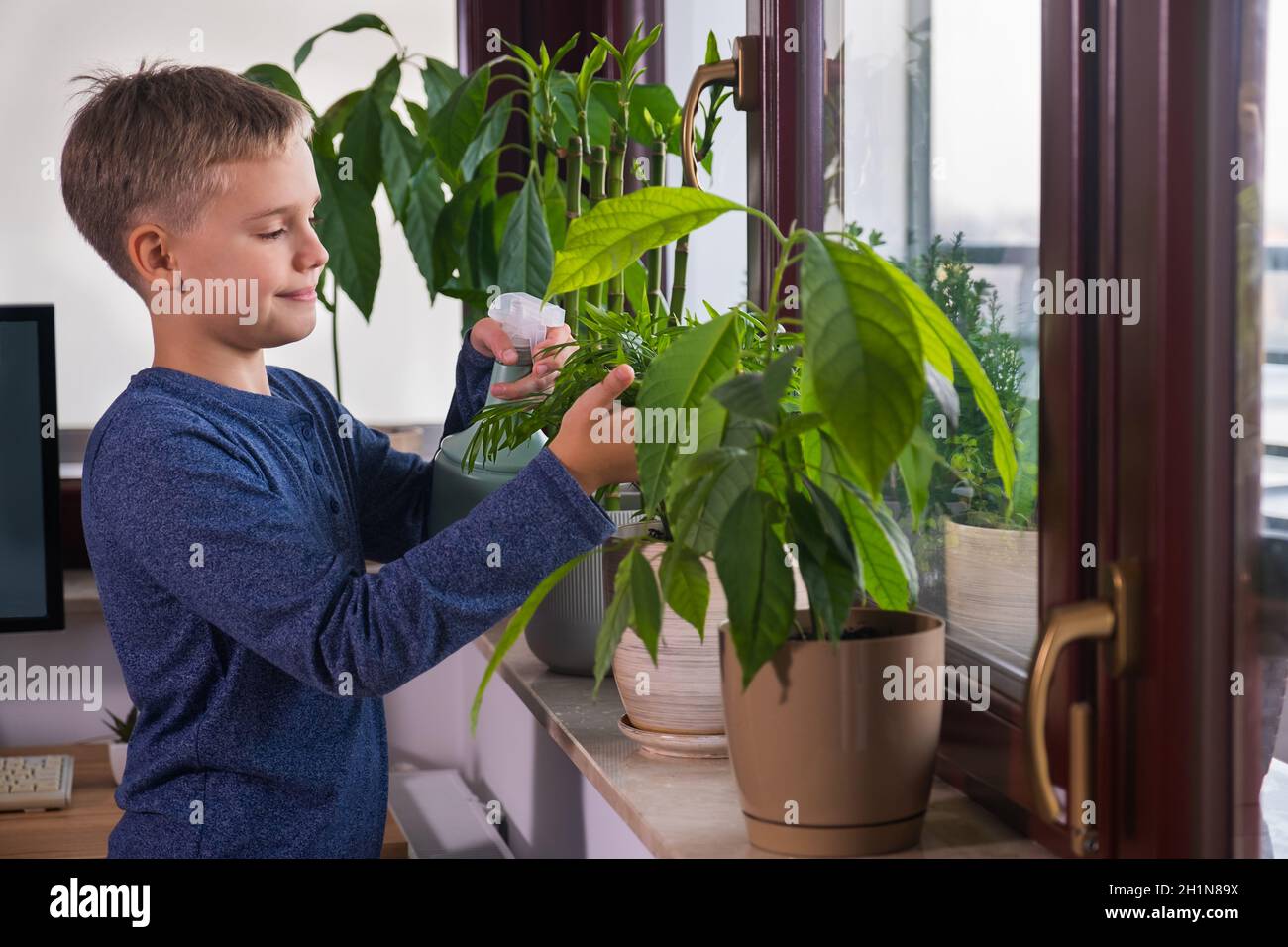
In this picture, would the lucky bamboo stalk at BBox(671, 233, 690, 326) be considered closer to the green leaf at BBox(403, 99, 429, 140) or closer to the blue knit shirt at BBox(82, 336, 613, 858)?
the blue knit shirt at BBox(82, 336, 613, 858)

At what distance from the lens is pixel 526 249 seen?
1.38m

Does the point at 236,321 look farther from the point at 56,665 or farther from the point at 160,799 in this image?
the point at 56,665

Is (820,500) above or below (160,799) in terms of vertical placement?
above

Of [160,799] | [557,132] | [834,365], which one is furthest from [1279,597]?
[557,132]

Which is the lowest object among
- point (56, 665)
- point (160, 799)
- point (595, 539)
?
point (56, 665)

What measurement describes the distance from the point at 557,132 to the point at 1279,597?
106 centimetres

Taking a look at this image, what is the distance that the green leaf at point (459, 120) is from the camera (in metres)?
1.39

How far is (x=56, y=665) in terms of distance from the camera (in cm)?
201

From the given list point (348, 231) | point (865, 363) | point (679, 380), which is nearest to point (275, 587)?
point (679, 380)

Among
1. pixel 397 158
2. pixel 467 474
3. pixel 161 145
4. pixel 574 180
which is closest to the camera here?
pixel 161 145


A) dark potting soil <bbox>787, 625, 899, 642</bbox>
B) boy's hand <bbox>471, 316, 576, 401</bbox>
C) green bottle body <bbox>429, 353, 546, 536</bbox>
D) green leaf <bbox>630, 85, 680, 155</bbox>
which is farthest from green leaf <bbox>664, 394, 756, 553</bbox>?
green leaf <bbox>630, 85, 680, 155</bbox>

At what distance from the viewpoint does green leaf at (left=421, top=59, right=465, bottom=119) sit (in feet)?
5.49

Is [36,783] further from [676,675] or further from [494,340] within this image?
[676,675]

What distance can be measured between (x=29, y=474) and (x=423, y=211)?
0.59 meters
